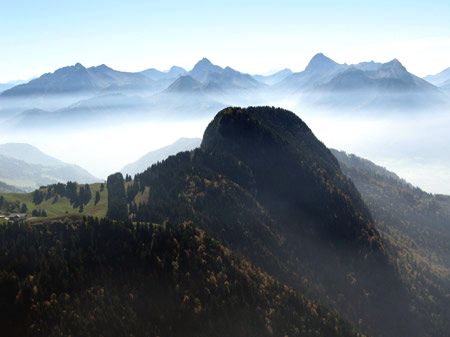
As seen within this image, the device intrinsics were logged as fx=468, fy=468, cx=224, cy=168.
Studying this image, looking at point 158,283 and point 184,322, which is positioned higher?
point 158,283

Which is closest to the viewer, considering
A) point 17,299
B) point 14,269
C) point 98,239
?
point 17,299

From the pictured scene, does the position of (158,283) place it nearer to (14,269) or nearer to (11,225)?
(14,269)

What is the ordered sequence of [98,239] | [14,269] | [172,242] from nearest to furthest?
1. [14,269]
2. [98,239]
3. [172,242]

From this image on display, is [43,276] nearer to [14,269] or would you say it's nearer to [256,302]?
[14,269]

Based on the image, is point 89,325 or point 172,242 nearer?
point 89,325

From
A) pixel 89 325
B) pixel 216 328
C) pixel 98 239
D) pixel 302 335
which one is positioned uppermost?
pixel 98 239

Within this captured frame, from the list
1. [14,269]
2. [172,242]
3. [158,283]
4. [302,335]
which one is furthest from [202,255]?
[14,269]
